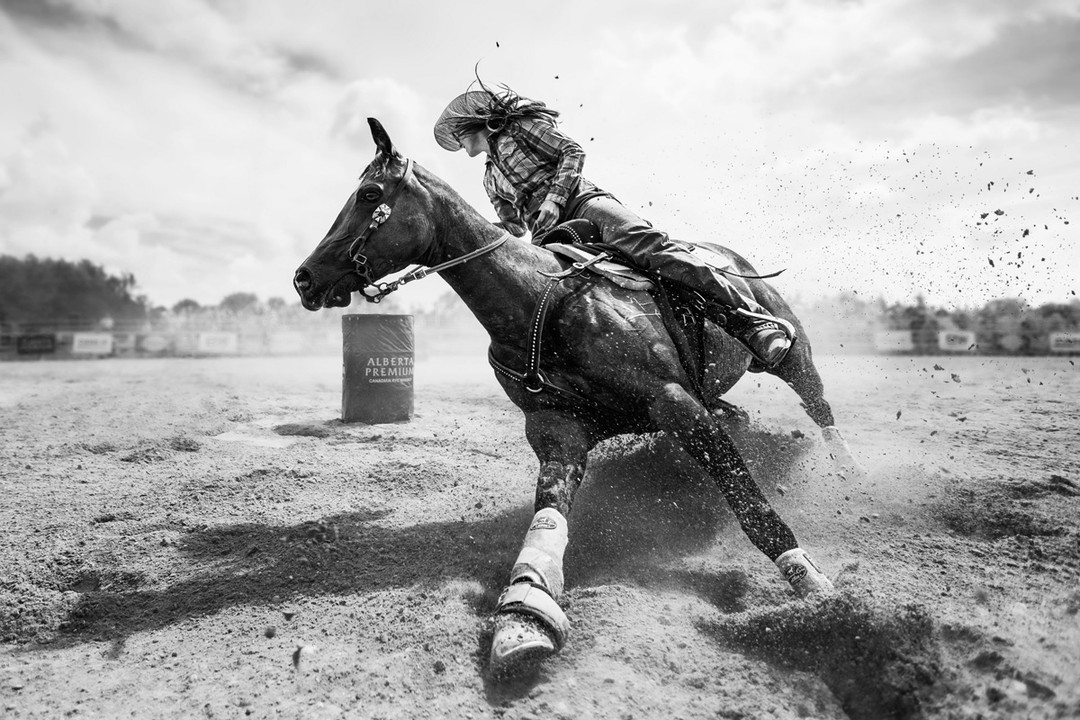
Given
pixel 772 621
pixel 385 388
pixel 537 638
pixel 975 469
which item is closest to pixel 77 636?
pixel 537 638

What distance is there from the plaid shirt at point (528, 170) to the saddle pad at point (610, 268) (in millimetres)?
420

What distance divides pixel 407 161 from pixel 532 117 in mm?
1194

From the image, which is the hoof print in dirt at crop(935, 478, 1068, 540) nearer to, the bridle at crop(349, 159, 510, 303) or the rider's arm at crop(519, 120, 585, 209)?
the rider's arm at crop(519, 120, 585, 209)

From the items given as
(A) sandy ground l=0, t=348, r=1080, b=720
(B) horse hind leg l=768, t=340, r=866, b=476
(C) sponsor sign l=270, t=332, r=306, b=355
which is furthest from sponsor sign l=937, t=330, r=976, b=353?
(C) sponsor sign l=270, t=332, r=306, b=355

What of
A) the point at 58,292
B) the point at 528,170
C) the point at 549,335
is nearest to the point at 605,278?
the point at 549,335

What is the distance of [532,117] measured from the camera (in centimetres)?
423

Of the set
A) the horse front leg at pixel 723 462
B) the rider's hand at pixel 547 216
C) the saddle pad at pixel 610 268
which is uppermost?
the rider's hand at pixel 547 216

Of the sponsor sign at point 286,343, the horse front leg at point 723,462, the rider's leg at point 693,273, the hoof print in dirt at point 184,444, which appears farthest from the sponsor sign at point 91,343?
the horse front leg at point 723,462

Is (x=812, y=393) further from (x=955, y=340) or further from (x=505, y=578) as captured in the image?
(x=955, y=340)

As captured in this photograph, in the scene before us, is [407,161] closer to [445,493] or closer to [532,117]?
[532,117]

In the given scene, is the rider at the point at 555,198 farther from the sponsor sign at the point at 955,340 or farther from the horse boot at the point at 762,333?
the sponsor sign at the point at 955,340

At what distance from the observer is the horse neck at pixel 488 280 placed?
11.3 ft

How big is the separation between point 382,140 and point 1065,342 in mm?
34131

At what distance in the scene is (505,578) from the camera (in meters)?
3.26
